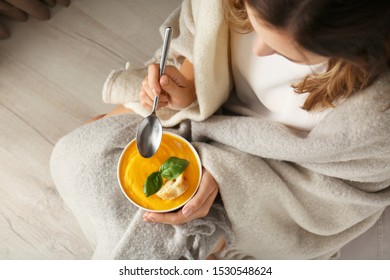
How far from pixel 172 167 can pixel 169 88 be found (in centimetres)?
14

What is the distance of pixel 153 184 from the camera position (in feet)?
2.29

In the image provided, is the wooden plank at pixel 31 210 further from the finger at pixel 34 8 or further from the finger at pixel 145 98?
the finger at pixel 145 98

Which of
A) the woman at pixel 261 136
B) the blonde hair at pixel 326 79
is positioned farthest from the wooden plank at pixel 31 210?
the blonde hair at pixel 326 79

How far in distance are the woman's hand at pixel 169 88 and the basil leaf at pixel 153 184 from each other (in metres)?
0.14

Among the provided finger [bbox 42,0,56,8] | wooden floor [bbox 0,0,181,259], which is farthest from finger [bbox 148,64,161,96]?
finger [bbox 42,0,56,8]

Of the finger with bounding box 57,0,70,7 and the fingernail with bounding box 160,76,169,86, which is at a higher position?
the fingernail with bounding box 160,76,169,86

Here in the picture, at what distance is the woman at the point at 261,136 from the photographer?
626 millimetres

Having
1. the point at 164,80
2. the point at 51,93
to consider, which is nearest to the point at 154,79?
the point at 164,80

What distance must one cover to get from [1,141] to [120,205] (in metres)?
0.57

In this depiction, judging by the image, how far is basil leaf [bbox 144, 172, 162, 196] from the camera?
2.27 ft

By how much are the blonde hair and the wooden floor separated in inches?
25.1

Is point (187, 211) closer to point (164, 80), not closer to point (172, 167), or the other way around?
point (172, 167)

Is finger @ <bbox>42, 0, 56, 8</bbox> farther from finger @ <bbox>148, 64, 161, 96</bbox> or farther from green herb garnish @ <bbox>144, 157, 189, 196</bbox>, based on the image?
green herb garnish @ <bbox>144, 157, 189, 196</bbox>

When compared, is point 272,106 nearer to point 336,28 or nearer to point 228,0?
point 228,0
